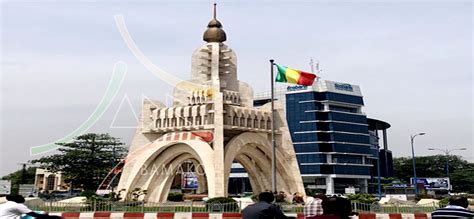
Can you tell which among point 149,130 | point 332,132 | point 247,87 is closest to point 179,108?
point 149,130

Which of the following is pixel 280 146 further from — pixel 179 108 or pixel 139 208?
pixel 139 208

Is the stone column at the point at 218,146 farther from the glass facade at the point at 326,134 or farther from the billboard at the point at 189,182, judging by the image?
the glass facade at the point at 326,134

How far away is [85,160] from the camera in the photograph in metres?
78.8

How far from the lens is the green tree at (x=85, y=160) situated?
78.2 metres

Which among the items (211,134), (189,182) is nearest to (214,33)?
(211,134)

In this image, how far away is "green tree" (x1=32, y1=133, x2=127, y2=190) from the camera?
78188mm

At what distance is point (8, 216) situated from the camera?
8.44 meters

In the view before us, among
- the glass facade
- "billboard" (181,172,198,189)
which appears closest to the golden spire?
"billboard" (181,172,198,189)

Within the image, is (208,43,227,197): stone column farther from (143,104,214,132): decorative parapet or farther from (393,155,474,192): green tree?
(393,155,474,192): green tree

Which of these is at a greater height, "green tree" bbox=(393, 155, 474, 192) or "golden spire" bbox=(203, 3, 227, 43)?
"golden spire" bbox=(203, 3, 227, 43)

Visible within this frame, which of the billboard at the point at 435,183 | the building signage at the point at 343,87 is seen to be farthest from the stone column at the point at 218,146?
the building signage at the point at 343,87

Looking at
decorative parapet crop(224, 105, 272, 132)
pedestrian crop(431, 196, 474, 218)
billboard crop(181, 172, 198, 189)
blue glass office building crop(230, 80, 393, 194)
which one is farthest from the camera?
blue glass office building crop(230, 80, 393, 194)

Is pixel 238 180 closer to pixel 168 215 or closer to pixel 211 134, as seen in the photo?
pixel 211 134

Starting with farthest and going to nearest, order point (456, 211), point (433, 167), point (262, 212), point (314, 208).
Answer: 1. point (433, 167)
2. point (314, 208)
3. point (456, 211)
4. point (262, 212)
